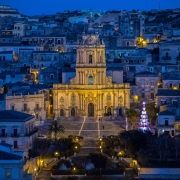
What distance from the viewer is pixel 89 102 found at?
2159 inches

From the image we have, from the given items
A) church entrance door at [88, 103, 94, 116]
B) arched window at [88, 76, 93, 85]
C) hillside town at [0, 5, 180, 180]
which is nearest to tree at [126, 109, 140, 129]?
hillside town at [0, 5, 180, 180]

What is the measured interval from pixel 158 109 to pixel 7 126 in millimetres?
13823

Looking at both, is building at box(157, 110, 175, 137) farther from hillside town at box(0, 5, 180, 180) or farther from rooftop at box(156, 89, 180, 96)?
rooftop at box(156, 89, 180, 96)

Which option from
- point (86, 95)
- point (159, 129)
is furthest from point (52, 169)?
point (86, 95)

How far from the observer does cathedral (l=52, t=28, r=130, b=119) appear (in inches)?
2144

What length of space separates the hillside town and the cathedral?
Result: 8 cm

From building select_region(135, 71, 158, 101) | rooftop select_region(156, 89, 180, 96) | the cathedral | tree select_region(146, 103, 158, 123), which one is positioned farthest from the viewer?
building select_region(135, 71, 158, 101)

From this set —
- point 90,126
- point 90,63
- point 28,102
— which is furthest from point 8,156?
point 90,63

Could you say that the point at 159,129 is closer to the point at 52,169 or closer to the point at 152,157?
the point at 152,157

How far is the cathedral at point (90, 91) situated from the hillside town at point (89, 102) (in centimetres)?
8

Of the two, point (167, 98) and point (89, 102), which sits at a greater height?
point (167, 98)

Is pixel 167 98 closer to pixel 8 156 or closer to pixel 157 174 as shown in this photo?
pixel 157 174

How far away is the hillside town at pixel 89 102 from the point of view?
35969 mm

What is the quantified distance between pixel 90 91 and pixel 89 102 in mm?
863
